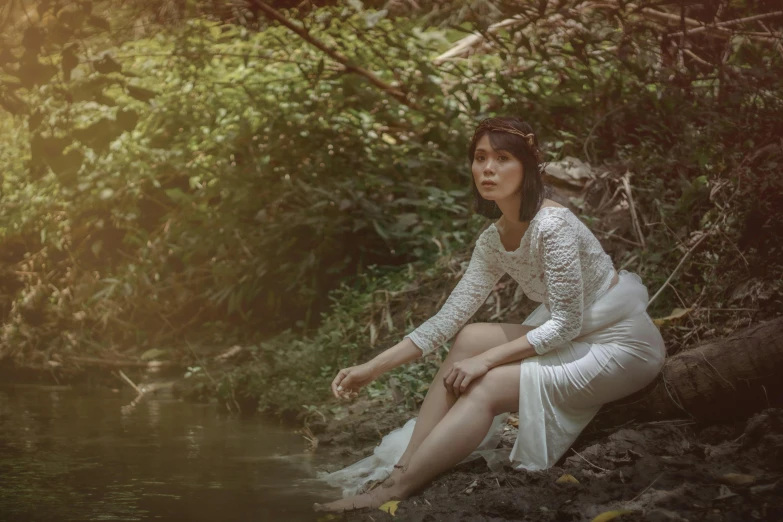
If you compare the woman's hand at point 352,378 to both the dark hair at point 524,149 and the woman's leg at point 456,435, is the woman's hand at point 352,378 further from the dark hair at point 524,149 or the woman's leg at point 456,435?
the dark hair at point 524,149

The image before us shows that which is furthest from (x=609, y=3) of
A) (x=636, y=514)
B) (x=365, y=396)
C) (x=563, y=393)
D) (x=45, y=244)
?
(x=45, y=244)

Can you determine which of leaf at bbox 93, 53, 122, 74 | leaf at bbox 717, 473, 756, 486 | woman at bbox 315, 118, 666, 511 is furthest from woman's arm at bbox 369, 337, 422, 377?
leaf at bbox 93, 53, 122, 74

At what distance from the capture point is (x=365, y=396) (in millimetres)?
5602

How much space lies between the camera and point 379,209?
22.7 feet

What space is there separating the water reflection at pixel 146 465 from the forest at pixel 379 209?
1.26ft

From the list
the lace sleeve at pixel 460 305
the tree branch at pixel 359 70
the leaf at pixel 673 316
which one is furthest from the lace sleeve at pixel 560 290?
the tree branch at pixel 359 70

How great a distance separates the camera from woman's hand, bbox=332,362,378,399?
12.2ft

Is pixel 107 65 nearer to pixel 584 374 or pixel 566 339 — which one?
pixel 566 339

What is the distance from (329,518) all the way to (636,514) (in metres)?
1.16

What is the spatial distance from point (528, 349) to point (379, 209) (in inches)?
140

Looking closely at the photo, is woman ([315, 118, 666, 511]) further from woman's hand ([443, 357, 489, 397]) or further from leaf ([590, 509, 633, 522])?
leaf ([590, 509, 633, 522])

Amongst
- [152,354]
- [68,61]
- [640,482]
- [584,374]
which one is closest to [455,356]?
[584,374]

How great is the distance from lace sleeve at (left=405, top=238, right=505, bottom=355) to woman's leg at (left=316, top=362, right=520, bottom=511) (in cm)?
38

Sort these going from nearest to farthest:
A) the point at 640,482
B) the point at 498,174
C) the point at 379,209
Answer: the point at 640,482, the point at 498,174, the point at 379,209
